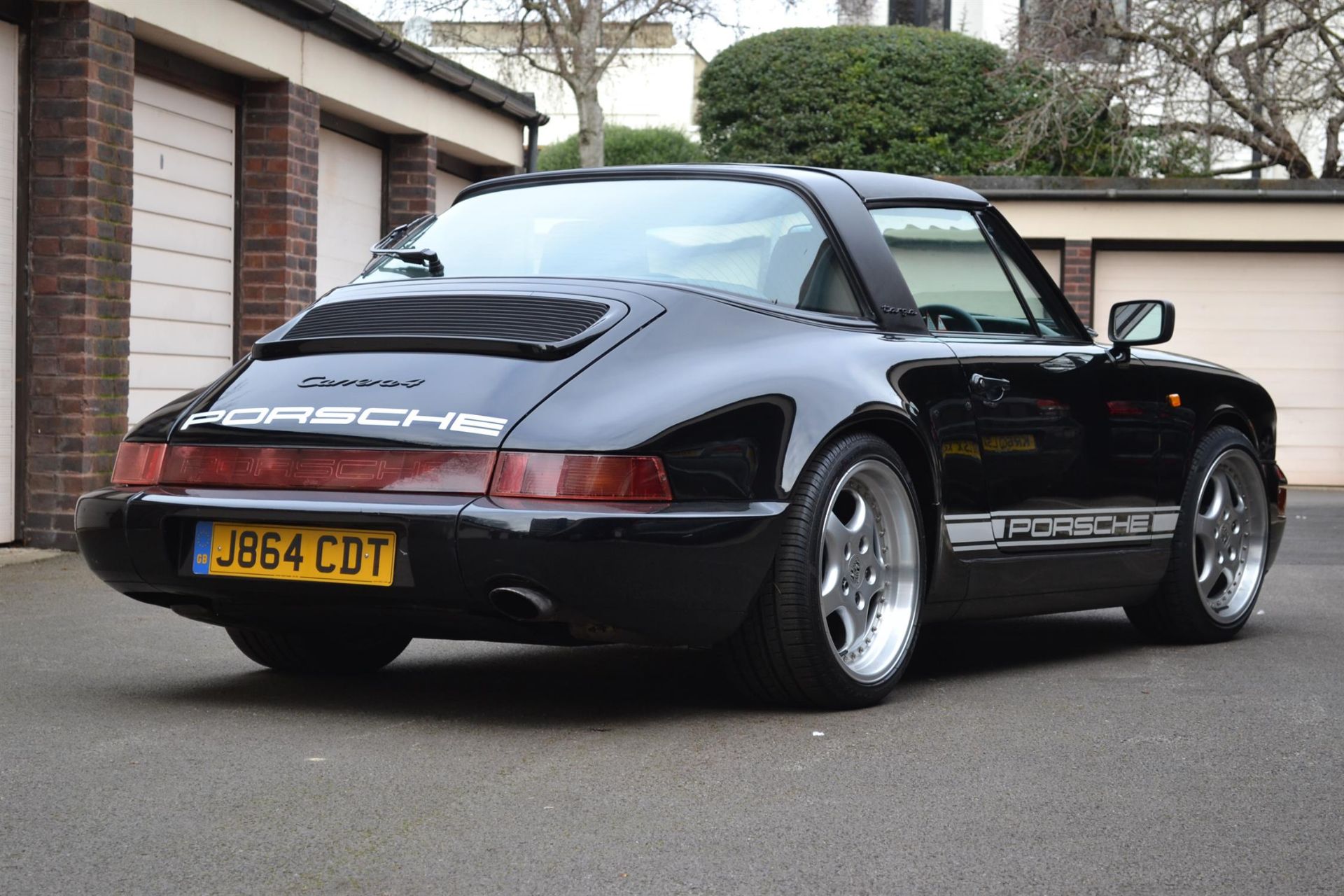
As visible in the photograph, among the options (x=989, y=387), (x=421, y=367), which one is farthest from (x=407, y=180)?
(x=421, y=367)

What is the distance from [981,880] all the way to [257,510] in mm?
1912

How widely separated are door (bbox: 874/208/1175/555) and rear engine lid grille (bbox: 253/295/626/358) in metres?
1.20

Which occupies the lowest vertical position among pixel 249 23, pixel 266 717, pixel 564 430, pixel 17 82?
pixel 266 717

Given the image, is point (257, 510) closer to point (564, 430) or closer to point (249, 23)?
point (564, 430)

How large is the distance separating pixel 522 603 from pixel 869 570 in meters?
1.11

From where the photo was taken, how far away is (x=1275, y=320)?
1806 centimetres

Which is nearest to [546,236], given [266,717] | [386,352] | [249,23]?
[386,352]

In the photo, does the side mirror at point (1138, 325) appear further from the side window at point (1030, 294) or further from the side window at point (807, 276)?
the side window at point (807, 276)

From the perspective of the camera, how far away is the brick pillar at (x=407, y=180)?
45.3ft

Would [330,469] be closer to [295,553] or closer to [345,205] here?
[295,553]

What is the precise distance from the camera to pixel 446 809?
347 centimetres

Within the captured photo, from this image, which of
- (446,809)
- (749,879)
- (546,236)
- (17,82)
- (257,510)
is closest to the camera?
(749,879)

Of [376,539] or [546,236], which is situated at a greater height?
[546,236]

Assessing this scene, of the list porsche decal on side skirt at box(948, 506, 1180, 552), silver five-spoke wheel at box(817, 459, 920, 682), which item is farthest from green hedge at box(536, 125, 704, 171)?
silver five-spoke wheel at box(817, 459, 920, 682)
